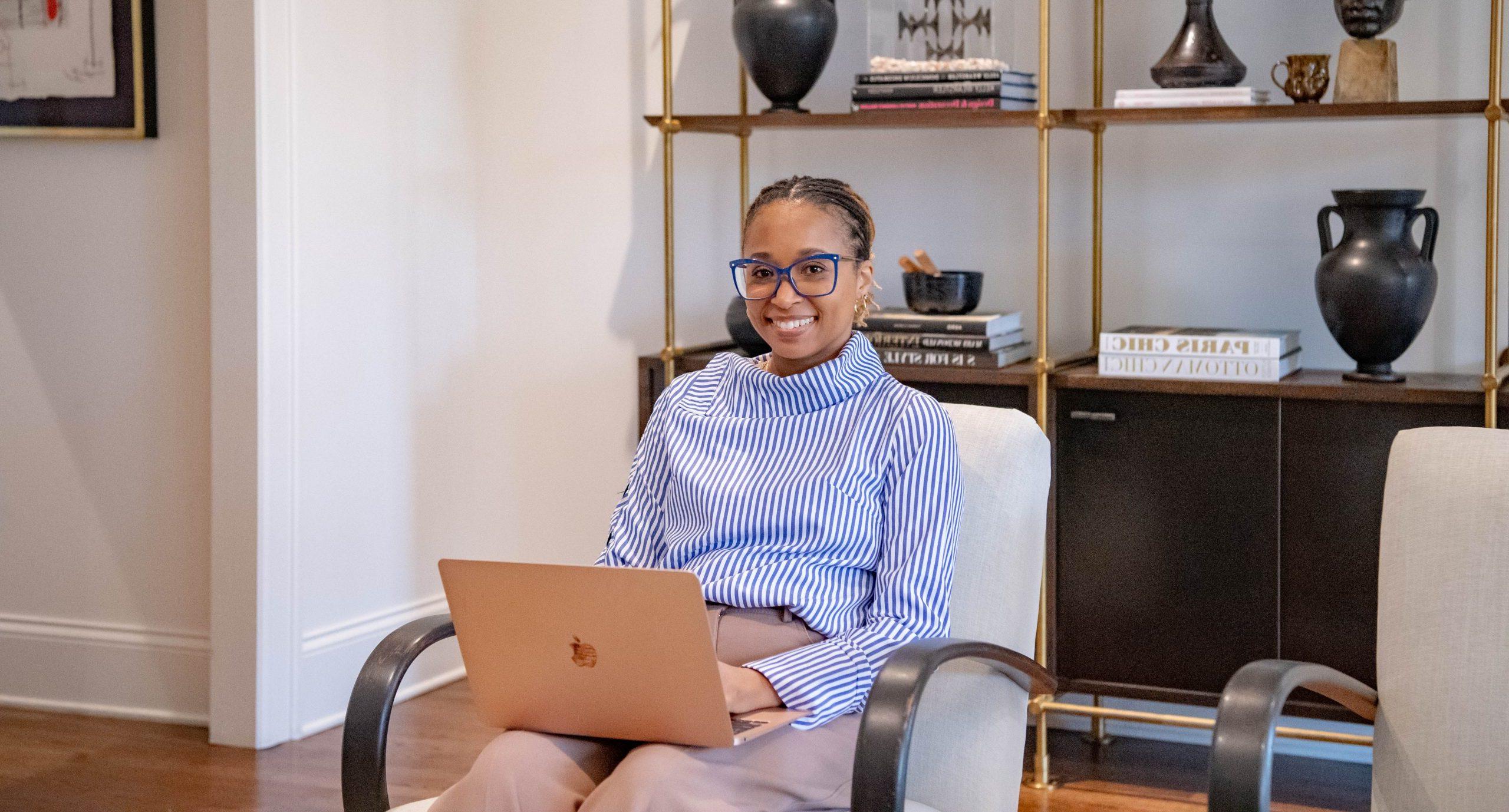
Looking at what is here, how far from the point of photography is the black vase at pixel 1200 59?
2.81 m

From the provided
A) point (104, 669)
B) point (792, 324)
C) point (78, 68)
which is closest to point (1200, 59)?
point (792, 324)

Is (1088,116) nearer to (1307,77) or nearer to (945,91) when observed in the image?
(945,91)

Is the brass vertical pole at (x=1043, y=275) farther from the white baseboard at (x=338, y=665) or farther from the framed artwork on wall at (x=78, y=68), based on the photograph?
the framed artwork on wall at (x=78, y=68)

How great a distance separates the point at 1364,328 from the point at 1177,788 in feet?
3.03

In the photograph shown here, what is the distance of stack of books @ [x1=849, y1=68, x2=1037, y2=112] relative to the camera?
114 inches

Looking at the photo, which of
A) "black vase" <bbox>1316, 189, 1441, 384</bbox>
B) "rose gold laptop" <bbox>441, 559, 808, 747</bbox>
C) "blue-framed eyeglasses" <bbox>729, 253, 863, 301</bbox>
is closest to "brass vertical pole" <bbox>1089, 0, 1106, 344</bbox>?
"black vase" <bbox>1316, 189, 1441, 384</bbox>

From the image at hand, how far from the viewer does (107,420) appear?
11.1ft

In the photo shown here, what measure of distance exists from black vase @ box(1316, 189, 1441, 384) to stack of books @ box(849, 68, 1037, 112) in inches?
23.8

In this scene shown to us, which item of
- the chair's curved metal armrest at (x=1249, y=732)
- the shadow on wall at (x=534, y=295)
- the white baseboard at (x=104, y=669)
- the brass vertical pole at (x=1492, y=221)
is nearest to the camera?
the chair's curved metal armrest at (x=1249, y=732)

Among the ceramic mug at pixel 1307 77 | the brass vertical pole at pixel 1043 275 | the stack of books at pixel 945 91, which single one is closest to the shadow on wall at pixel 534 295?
the stack of books at pixel 945 91

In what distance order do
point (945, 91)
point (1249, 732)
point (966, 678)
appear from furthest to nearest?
point (945, 91) → point (966, 678) → point (1249, 732)

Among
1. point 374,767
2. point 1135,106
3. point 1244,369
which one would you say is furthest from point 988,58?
point 374,767

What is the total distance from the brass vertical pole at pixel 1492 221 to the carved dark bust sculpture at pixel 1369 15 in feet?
0.55

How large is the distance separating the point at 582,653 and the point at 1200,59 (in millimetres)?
1808
